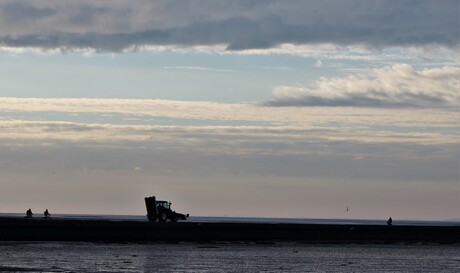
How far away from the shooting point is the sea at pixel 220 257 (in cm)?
5606

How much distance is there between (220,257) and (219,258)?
1.07 m

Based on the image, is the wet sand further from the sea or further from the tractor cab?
the tractor cab

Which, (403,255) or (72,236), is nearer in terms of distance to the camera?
(403,255)

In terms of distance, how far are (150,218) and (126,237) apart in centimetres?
3835

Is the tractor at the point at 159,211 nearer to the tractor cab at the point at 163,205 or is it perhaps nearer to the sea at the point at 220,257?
the tractor cab at the point at 163,205

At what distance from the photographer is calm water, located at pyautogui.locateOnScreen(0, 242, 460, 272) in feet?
184

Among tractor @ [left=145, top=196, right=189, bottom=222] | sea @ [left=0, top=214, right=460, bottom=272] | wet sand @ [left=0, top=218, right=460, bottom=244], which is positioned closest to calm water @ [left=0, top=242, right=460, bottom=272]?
→ sea @ [left=0, top=214, right=460, bottom=272]

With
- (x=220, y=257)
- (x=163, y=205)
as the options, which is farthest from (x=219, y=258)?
(x=163, y=205)

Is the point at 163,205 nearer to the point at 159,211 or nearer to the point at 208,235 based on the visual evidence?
the point at 159,211

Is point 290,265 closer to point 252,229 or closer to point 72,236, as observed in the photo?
point 72,236

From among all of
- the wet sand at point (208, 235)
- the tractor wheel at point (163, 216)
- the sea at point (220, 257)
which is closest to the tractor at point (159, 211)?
the tractor wheel at point (163, 216)

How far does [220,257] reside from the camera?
216 ft

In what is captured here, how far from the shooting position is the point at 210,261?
202ft

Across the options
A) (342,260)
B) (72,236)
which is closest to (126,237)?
(72,236)
